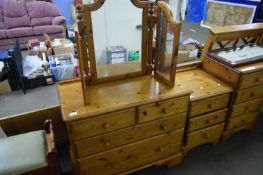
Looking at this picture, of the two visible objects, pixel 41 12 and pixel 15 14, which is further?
pixel 41 12

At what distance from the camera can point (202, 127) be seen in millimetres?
1702

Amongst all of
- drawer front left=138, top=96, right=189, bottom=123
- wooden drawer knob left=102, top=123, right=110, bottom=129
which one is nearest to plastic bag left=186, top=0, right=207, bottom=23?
drawer front left=138, top=96, right=189, bottom=123

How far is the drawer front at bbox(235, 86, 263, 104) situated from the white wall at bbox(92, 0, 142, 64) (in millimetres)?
960

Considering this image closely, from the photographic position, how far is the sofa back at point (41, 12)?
458 centimetres

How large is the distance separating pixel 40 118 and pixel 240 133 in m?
1.93

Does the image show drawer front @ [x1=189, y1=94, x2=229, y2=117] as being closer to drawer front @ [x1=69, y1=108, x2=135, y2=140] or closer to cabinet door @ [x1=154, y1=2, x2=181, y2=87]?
cabinet door @ [x1=154, y1=2, x2=181, y2=87]

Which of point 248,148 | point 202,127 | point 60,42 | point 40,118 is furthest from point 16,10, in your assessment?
point 248,148

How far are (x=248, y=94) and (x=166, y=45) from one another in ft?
3.07

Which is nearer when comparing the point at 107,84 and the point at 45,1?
the point at 107,84

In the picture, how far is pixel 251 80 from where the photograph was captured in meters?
1.68

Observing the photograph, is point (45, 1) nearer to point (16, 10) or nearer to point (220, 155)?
point (16, 10)

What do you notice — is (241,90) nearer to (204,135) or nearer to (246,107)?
(246,107)

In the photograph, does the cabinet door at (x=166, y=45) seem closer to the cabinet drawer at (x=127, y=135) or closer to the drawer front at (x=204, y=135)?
the cabinet drawer at (x=127, y=135)

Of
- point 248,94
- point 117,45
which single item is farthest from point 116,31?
point 248,94
